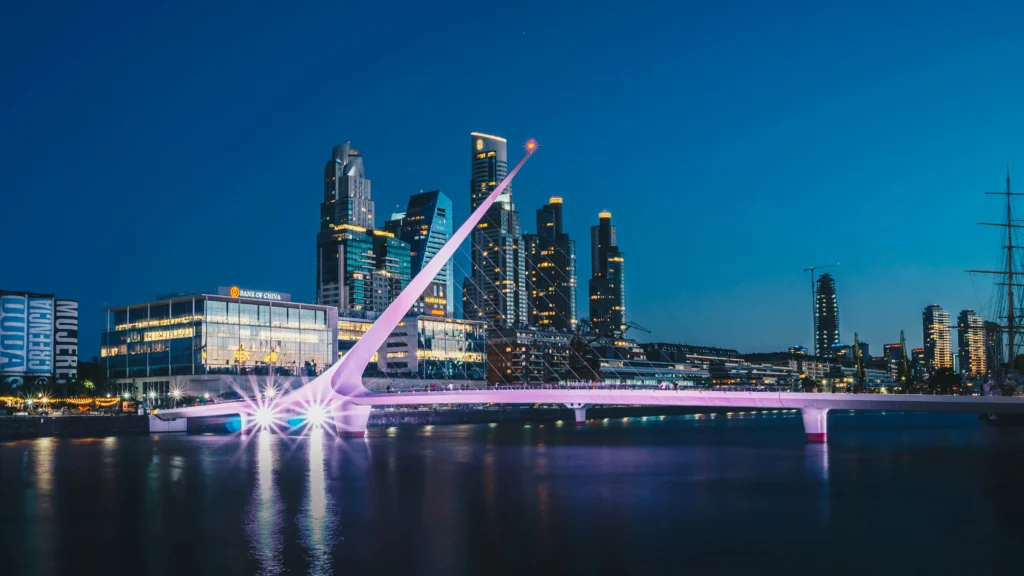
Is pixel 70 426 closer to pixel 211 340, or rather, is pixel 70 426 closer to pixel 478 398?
pixel 478 398

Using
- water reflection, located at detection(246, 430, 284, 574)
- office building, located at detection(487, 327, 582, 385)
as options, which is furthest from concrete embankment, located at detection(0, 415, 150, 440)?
office building, located at detection(487, 327, 582, 385)

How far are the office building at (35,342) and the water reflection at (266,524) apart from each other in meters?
48.0

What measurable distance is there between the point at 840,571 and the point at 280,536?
1178 centimetres

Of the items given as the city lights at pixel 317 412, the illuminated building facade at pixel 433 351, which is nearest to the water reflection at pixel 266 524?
the city lights at pixel 317 412

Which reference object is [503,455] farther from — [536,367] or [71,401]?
[536,367]

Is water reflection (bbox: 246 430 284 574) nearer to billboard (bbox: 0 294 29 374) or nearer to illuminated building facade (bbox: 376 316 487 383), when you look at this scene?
billboard (bbox: 0 294 29 374)

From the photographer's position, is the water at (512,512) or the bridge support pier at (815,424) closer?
the water at (512,512)

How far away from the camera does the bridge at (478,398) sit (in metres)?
44.8

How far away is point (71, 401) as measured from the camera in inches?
3036

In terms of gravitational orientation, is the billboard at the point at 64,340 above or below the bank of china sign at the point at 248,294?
below

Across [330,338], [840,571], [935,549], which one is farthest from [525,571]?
[330,338]

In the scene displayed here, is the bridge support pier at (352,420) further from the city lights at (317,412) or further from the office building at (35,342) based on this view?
the office building at (35,342)

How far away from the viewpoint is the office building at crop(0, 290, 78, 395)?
7738 centimetres

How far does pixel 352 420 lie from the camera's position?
2304 inches
